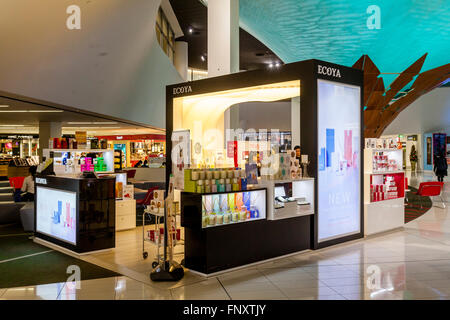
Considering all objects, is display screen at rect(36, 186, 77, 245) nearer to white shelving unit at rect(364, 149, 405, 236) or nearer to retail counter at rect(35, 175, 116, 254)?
retail counter at rect(35, 175, 116, 254)

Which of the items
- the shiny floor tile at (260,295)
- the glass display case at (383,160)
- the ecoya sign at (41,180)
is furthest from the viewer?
the glass display case at (383,160)

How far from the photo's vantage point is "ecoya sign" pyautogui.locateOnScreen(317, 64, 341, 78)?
5.66m

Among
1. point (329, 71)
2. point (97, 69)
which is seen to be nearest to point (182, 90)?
point (97, 69)

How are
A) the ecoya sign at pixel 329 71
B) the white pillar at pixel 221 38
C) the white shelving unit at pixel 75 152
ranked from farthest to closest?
the white pillar at pixel 221 38, the white shelving unit at pixel 75 152, the ecoya sign at pixel 329 71

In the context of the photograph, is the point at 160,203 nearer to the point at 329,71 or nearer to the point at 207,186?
the point at 207,186

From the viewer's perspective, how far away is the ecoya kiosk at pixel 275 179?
469cm

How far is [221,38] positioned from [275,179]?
5.15m

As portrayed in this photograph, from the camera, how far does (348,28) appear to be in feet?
51.9

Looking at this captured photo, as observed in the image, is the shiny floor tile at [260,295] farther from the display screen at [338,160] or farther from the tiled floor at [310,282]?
the display screen at [338,160]

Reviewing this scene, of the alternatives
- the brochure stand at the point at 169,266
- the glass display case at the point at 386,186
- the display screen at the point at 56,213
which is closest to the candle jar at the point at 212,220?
the brochure stand at the point at 169,266

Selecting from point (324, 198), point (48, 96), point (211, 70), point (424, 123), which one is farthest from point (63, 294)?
point (424, 123)

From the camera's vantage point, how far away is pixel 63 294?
399 cm

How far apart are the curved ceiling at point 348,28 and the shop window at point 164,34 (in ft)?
10.3

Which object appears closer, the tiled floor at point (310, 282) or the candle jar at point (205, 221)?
the tiled floor at point (310, 282)
